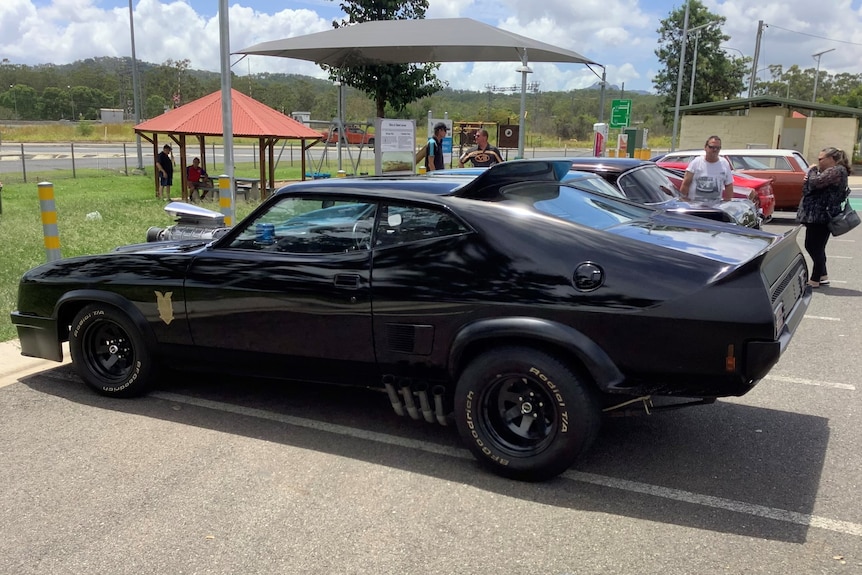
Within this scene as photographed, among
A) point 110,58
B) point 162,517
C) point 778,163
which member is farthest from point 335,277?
point 110,58

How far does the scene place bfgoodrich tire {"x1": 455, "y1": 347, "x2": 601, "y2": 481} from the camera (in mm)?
3334

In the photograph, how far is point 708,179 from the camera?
9.09 m

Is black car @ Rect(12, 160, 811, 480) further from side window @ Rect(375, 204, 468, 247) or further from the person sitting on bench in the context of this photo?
the person sitting on bench

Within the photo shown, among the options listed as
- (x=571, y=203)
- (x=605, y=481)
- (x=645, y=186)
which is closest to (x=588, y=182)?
(x=571, y=203)

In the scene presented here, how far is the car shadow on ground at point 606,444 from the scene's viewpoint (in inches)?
132

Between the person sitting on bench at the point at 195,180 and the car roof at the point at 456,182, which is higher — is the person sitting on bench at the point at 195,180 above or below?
below

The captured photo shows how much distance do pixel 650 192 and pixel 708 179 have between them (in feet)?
3.36

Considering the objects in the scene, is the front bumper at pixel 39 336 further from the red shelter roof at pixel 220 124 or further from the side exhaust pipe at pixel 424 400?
the red shelter roof at pixel 220 124

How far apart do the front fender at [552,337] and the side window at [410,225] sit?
1.80 feet

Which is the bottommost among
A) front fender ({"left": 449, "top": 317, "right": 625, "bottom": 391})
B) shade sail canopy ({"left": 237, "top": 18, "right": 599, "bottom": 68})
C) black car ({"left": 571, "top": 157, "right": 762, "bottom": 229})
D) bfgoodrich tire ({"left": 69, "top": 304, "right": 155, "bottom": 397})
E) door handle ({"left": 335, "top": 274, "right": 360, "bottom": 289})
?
bfgoodrich tire ({"left": 69, "top": 304, "right": 155, "bottom": 397})

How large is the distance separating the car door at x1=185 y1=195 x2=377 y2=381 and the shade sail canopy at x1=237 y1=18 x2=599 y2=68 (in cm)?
1059

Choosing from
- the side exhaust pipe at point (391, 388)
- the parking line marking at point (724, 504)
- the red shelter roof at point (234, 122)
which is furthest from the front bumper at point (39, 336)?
the red shelter roof at point (234, 122)

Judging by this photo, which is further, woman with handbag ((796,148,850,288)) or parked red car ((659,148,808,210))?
parked red car ((659,148,808,210))

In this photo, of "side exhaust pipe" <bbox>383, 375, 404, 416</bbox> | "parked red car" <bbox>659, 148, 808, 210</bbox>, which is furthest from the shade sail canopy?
"side exhaust pipe" <bbox>383, 375, 404, 416</bbox>
